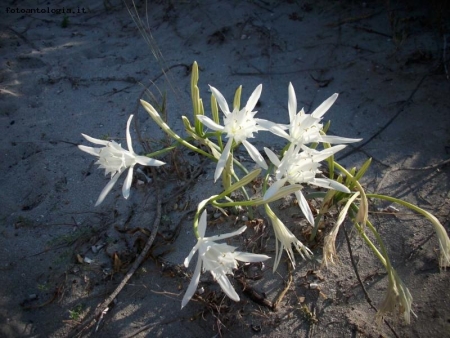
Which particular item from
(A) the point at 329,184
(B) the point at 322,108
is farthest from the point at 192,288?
(B) the point at 322,108

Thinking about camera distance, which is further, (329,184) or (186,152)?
(186,152)

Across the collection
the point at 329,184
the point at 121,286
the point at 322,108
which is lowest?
the point at 121,286

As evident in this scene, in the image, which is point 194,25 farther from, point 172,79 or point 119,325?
point 119,325

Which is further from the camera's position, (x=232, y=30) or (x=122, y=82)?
(x=232, y=30)

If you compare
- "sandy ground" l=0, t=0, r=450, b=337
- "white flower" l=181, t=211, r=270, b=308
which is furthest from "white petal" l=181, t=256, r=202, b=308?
"sandy ground" l=0, t=0, r=450, b=337

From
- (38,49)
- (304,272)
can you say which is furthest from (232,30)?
(304,272)

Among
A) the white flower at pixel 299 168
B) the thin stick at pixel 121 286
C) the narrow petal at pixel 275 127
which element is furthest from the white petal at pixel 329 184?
the thin stick at pixel 121 286

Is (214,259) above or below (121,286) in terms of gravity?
above

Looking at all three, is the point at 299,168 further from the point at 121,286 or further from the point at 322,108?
the point at 121,286

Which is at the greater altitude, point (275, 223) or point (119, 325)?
point (275, 223)
